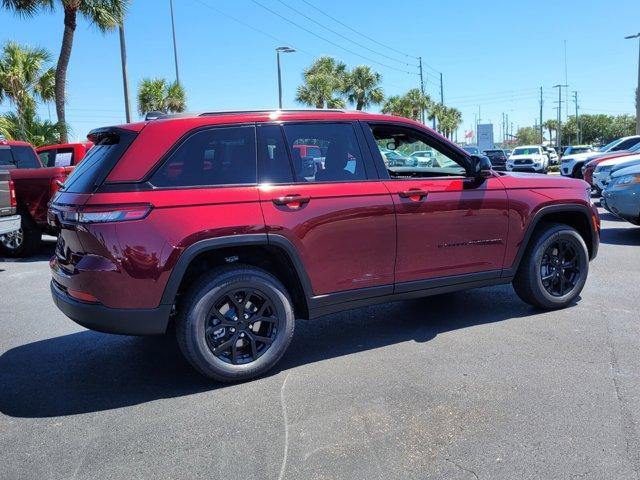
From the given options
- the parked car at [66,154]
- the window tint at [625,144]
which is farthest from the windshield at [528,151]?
the parked car at [66,154]

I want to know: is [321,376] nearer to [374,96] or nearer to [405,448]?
[405,448]

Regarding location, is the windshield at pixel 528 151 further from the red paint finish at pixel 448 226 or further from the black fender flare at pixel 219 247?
the black fender flare at pixel 219 247

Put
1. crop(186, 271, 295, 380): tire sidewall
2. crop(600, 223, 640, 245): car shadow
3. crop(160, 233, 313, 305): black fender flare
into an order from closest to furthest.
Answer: crop(160, 233, 313, 305): black fender flare, crop(186, 271, 295, 380): tire sidewall, crop(600, 223, 640, 245): car shadow

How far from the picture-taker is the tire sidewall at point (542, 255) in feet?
17.0

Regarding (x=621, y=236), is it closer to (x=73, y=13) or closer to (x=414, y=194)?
(x=414, y=194)

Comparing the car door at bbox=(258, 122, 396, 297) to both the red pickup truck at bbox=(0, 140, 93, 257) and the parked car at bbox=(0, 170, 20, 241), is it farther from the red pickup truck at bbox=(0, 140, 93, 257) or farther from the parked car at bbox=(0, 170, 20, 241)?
the red pickup truck at bbox=(0, 140, 93, 257)

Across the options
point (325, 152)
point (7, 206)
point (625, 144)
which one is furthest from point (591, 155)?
point (7, 206)

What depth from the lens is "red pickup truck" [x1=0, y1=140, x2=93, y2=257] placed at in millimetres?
9078

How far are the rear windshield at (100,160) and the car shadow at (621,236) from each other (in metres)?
8.08

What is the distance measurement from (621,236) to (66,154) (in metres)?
10.2

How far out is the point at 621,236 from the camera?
981cm

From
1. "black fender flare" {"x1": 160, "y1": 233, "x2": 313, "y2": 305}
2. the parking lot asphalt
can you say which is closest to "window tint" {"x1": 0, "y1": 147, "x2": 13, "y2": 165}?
the parking lot asphalt

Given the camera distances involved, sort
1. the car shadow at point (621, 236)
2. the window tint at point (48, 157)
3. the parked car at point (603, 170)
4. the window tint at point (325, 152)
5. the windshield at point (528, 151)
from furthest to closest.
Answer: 1. the windshield at point (528, 151)
2. the parked car at point (603, 170)
3. the window tint at point (48, 157)
4. the car shadow at point (621, 236)
5. the window tint at point (325, 152)

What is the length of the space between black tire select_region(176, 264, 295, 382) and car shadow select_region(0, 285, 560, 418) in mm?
221
